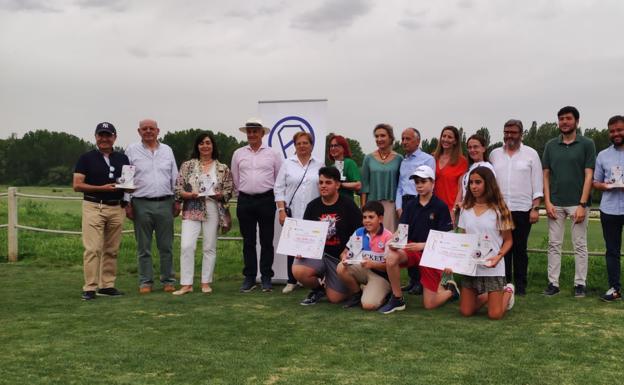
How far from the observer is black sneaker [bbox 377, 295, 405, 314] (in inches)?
214

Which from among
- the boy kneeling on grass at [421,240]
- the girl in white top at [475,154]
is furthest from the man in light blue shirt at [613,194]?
the boy kneeling on grass at [421,240]

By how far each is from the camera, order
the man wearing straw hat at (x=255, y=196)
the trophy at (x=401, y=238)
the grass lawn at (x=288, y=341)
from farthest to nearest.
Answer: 1. the man wearing straw hat at (x=255, y=196)
2. the trophy at (x=401, y=238)
3. the grass lawn at (x=288, y=341)

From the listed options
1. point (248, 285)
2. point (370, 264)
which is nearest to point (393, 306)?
point (370, 264)

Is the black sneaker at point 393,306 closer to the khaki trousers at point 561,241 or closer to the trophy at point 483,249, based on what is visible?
the trophy at point 483,249

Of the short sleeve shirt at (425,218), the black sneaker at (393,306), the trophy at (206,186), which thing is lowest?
the black sneaker at (393,306)

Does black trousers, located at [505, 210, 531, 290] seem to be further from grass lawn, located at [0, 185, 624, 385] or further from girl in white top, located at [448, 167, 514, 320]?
girl in white top, located at [448, 167, 514, 320]

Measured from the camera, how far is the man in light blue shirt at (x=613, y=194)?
5.90m

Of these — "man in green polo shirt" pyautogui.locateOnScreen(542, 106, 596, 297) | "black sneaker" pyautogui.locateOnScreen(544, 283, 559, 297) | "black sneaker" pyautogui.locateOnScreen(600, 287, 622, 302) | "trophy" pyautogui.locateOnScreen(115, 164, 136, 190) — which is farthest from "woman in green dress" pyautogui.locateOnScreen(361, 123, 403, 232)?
"trophy" pyautogui.locateOnScreen(115, 164, 136, 190)

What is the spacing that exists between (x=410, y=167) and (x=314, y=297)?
5.53ft

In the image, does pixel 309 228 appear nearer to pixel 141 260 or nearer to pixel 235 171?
pixel 235 171

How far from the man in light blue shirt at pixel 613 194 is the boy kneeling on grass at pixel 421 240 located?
170 centimetres

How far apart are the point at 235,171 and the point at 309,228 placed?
1.24 m

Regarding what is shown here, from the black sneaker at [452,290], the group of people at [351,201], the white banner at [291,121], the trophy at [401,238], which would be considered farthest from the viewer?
the white banner at [291,121]

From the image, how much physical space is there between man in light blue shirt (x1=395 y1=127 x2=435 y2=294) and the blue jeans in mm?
1794
